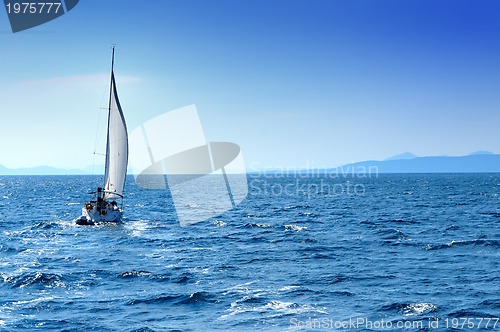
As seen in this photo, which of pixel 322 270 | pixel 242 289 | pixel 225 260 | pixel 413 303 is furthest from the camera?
pixel 225 260

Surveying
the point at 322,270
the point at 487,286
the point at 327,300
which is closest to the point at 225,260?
the point at 322,270

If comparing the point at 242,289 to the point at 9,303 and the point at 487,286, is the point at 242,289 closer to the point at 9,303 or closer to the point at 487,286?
the point at 9,303

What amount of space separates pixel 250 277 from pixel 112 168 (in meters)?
33.0

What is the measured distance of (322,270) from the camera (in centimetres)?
3344

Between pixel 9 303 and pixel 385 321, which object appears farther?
pixel 9 303

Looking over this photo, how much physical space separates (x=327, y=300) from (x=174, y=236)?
2820 cm

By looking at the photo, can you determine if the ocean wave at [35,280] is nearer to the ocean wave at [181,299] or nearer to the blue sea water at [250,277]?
the blue sea water at [250,277]

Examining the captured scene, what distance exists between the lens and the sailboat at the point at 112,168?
57.6m

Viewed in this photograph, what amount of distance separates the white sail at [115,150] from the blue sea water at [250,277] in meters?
5.24

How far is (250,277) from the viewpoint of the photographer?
104 feet

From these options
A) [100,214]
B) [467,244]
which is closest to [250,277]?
[467,244]

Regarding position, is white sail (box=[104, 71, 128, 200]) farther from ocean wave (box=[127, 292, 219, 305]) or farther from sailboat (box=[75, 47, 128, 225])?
ocean wave (box=[127, 292, 219, 305])

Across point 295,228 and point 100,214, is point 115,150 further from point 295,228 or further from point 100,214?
point 295,228

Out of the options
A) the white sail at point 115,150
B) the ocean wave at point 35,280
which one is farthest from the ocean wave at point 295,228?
the ocean wave at point 35,280
